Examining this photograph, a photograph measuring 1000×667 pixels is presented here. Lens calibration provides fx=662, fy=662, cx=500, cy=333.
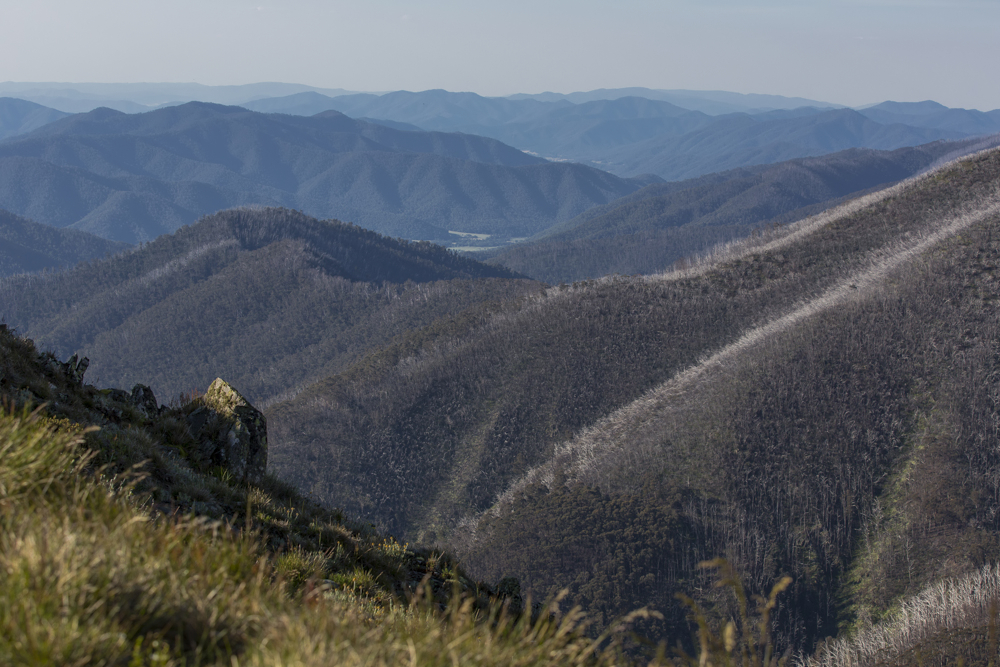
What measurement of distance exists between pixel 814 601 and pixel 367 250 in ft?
557

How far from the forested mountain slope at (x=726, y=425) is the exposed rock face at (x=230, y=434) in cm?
3592

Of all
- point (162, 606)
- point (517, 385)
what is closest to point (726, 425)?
point (517, 385)

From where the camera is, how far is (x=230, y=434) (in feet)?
49.3

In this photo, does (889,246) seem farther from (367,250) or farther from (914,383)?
(367,250)

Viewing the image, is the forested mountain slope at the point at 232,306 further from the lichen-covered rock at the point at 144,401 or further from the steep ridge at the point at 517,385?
the lichen-covered rock at the point at 144,401

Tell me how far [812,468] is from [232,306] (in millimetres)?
129390

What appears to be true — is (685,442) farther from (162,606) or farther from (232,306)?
(232,306)

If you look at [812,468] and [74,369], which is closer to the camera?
[74,369]

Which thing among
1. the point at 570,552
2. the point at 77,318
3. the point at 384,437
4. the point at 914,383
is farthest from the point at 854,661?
the point at 77,318

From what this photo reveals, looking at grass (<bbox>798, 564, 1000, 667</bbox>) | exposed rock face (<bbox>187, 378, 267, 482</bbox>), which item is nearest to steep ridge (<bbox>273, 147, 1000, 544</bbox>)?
grass (<bbox>798, 564, 1000, 667</bbox>)

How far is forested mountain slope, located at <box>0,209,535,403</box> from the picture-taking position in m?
132

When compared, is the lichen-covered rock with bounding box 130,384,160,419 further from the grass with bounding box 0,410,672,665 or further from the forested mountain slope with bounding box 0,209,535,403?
the forested mountain slope with bounding box 0,209,535,403

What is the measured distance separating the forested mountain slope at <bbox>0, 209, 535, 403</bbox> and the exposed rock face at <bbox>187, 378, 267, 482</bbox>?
107739 mm

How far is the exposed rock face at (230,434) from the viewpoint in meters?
14.5
